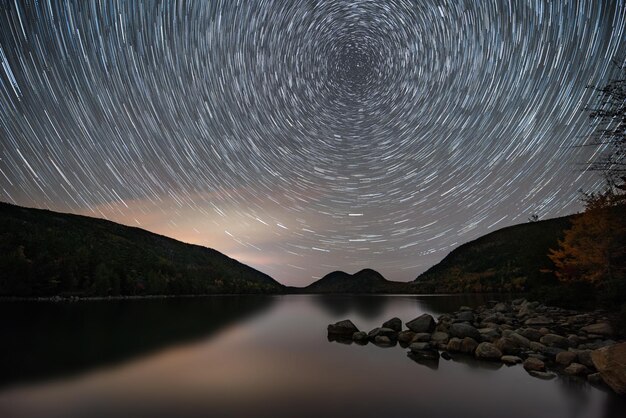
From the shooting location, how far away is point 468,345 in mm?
18125

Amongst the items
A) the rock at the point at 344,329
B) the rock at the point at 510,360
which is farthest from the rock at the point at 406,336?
the rock at the point at 510,360

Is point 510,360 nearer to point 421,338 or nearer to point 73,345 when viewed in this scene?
point 421,338

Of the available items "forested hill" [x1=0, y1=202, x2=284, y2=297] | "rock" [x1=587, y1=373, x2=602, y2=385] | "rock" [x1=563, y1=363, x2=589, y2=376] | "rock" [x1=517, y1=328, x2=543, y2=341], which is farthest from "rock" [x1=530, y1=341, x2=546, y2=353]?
"forested hill" [x1=0, y1=202, x2=284, y2=297]

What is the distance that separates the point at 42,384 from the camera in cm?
1352

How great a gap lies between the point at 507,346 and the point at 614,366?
646cm

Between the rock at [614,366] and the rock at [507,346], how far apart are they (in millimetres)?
5669

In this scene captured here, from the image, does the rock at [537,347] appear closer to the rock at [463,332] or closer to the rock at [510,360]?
the rock at [510,360]

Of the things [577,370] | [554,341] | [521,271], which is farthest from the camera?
[521,271]

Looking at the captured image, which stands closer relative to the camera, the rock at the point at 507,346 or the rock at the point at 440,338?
the rock at the point at 507,346

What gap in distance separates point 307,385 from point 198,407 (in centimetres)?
459

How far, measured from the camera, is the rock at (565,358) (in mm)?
14328

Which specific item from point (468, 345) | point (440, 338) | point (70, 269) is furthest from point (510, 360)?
point (70, 269)

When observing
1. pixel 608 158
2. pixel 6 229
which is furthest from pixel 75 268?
pixel 608 158

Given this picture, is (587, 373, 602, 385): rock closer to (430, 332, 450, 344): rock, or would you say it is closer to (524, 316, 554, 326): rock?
(430, 332, 450, 344): rock
